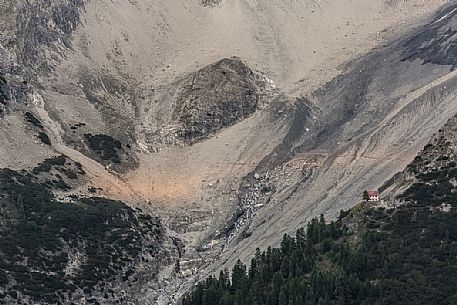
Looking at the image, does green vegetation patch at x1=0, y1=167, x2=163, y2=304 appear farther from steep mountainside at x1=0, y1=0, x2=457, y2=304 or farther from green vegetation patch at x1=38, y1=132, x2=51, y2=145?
green vegetation patch at x1=38, y1=132, x2=51, y2=145

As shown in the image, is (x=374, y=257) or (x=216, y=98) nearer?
(x=374, y=257)

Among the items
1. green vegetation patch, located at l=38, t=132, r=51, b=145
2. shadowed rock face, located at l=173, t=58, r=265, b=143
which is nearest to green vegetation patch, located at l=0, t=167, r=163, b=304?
green vegetation patch, located at l=38, t=132, r=51, b=145

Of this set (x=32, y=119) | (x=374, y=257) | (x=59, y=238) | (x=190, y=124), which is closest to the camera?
(x=374, y=257)

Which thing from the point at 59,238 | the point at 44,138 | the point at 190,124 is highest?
the point at 44,138

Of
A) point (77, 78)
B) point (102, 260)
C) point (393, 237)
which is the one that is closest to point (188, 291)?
point (102, 260)

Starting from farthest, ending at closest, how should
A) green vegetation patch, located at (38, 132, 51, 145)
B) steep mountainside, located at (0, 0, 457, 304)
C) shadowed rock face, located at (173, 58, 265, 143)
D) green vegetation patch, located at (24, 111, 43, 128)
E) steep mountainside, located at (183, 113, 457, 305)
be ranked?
shadowed rock face, located at (173, 58, 265, 143) < green vegetation patch, located at (24, 111, 43, 128) < green vegetation patch, located at (38, 132, 51, 145) < steep mountainside, located at (0, 0, 457, 304) < steep mountainside, located at (183, 113, 457, 305)

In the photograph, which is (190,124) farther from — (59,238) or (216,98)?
(59,238)

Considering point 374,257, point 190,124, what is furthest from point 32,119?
point 374,257
